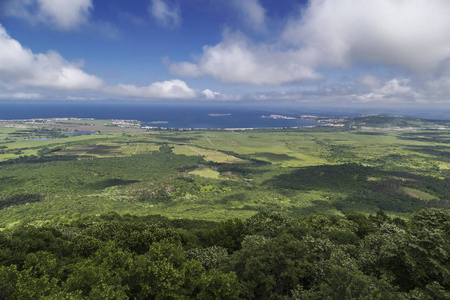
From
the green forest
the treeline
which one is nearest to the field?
the green forest

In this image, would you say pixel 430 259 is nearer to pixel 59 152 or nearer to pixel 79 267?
pixel 79 267

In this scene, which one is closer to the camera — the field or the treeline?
the treeline

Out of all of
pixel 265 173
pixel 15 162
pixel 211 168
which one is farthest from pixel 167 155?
pixel 15 162

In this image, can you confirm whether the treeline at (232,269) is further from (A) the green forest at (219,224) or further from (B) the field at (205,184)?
(B) the field at (205,184)

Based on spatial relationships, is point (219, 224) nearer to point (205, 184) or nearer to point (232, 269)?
point (232, 269)

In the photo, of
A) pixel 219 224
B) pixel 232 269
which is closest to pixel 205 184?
pixel 219 224

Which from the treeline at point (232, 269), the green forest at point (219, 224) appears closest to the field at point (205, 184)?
the green forest at point (219, 224)

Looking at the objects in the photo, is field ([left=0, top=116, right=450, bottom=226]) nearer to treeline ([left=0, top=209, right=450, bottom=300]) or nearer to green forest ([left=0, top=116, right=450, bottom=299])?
green forest ([left=0, top=116, right=450, bottom=299])

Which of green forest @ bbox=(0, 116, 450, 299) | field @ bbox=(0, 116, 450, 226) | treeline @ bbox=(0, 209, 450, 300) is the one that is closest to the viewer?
treeline @ bbox=(0, 209, 450, 300)

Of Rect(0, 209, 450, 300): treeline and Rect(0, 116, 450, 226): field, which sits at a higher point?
Rect(0, 209, 450, 300): treeline
